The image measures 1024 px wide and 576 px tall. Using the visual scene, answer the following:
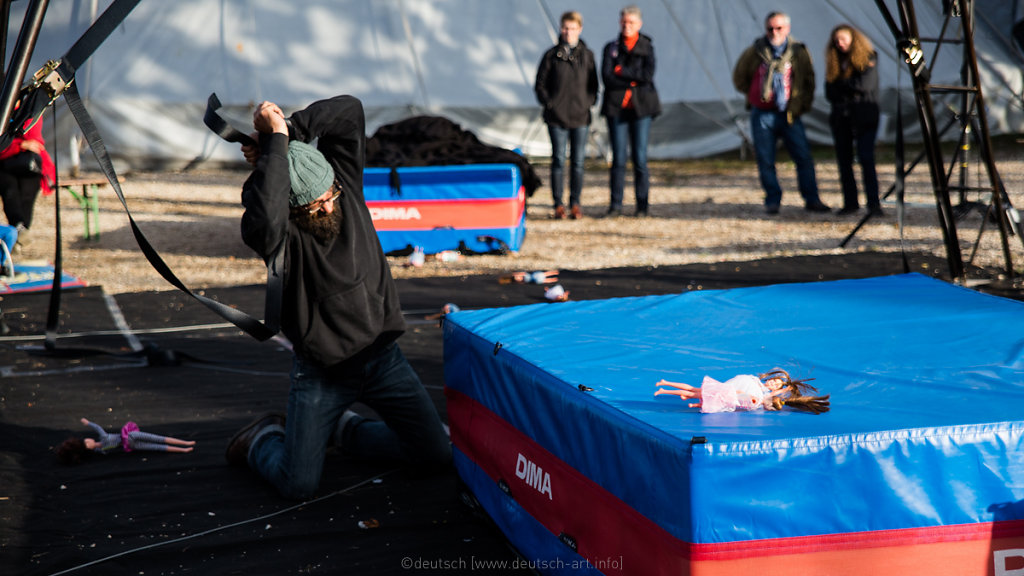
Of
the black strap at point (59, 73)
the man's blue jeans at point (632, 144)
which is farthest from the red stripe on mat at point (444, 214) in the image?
the black strap at point (59, 73)

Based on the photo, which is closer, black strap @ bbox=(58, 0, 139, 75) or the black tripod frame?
black strap @ bbox=(58, 0, 139, 75)

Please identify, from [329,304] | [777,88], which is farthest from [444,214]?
[329,304]

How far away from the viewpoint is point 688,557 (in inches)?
75.2

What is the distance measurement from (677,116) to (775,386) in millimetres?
11312

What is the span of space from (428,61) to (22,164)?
7.14m

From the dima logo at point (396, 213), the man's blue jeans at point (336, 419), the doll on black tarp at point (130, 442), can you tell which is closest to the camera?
the man's blue jeans at point (336, 419)

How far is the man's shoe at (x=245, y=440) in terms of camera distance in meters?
3.45

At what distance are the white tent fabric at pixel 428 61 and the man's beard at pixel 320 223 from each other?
9981 millimetres

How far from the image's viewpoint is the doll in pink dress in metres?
2.18

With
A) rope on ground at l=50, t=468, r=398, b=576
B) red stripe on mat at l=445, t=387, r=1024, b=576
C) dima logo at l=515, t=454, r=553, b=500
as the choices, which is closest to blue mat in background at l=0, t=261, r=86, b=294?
rope on ground at l=50, t=468, r=398, b=576

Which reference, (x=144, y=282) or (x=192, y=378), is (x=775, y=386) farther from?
(x=144, y=282)

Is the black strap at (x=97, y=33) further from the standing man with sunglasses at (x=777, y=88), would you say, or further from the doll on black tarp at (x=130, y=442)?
the standing man with sunglasses at (x=777, y=88)

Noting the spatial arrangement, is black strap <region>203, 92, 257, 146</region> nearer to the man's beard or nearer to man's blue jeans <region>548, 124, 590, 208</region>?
the man's beard

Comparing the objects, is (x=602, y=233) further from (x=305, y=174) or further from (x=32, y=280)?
(x=305, y=174)
